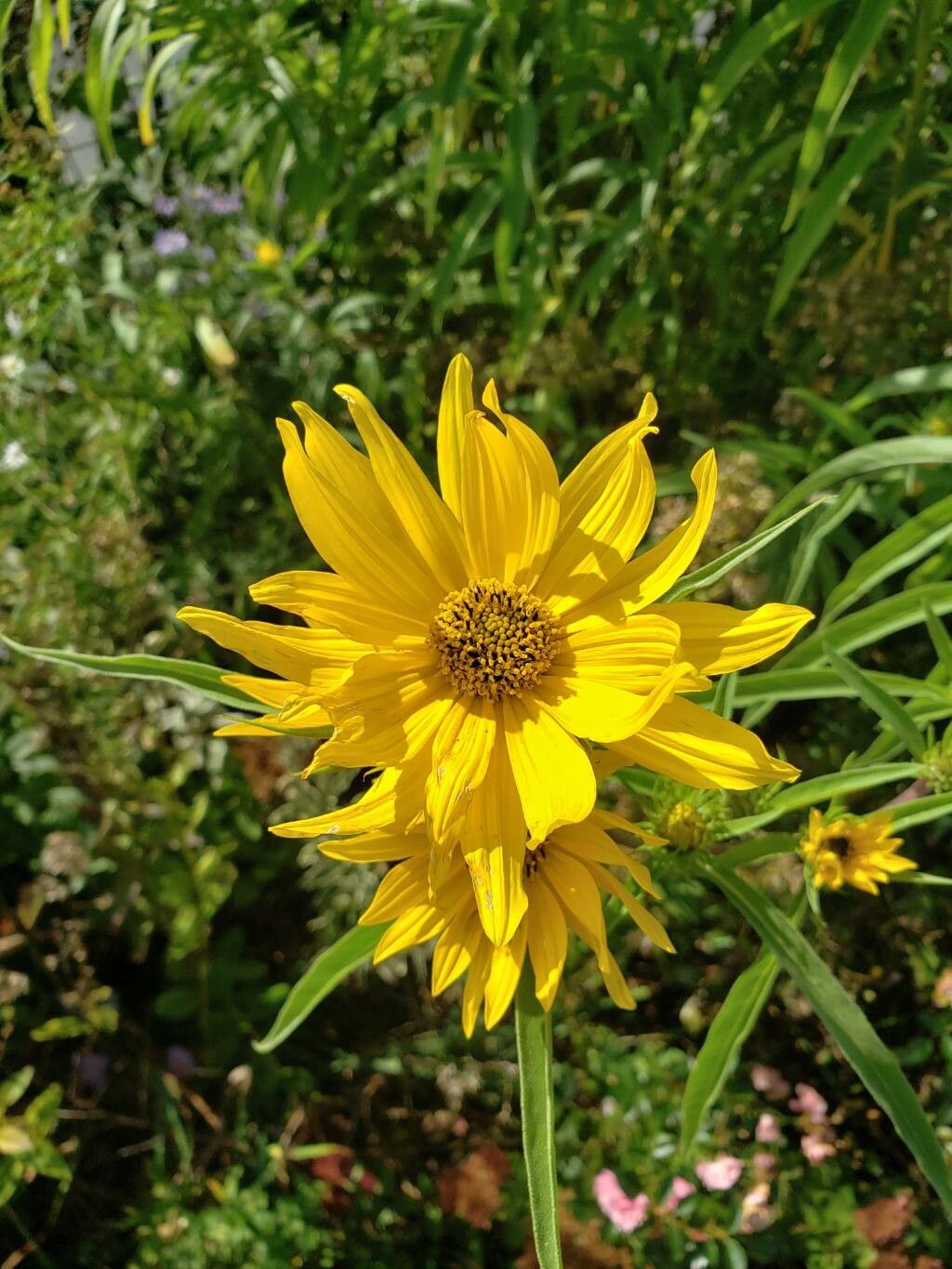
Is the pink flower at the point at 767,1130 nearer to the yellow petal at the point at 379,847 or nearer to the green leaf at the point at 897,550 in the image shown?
the green leaf at the point at 897,550

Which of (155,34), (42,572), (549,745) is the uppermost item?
(155,34)

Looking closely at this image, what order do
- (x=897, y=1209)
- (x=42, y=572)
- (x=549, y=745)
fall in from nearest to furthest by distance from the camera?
(x=549, y=745)
(x=897, y=1209)
(x=42, y=572)

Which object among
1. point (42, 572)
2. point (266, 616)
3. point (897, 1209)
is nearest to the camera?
point (897, 1209)

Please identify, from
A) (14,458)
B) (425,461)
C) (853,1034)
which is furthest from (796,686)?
(14,458)

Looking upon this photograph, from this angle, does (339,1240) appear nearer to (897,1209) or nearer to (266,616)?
(897,1209)

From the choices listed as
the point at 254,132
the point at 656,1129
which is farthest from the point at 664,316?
the point at 656,1129

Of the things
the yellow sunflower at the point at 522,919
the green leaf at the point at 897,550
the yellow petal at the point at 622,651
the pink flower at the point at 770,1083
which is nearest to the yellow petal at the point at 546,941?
the yellow sunflower at the point at 522,919

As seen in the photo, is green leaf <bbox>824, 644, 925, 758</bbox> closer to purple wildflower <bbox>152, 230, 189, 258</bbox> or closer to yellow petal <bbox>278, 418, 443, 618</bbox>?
yellow petal <bbox>278, 418, 443, 618</bbox>
